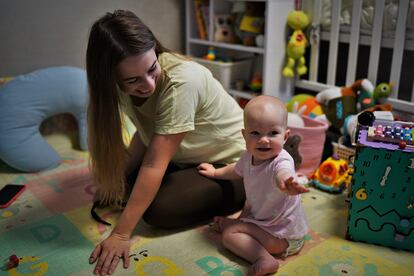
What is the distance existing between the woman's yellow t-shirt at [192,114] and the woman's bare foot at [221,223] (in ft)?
0.68

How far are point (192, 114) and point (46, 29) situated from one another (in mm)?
1233

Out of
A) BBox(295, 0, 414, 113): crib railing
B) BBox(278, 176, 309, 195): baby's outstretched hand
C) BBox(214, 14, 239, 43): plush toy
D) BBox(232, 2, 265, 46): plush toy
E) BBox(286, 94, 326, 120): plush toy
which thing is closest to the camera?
BBox(278, 176, 309, 195): baby's outstretched hand

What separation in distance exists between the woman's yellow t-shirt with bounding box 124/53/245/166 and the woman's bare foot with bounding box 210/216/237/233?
0.68ft

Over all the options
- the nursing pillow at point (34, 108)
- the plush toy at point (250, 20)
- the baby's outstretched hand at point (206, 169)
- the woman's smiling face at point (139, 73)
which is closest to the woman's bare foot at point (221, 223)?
the baby's outstretched hand at point (206, 169)

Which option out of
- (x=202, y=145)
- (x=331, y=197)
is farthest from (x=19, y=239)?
(x=331, y=197)

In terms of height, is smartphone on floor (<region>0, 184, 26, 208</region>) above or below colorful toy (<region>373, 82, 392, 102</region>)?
below

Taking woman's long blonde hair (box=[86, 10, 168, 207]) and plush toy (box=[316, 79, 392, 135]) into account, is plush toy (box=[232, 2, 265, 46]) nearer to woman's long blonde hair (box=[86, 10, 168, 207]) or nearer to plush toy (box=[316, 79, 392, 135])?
plush toy (box=[316, 79, 392, 135])

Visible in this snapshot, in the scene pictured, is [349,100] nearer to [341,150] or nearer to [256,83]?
[341,150]

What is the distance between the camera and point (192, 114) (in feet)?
3.92

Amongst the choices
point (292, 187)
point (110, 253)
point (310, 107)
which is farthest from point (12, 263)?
point (310, 107)

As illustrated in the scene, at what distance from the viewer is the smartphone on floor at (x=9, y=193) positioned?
1507 mm

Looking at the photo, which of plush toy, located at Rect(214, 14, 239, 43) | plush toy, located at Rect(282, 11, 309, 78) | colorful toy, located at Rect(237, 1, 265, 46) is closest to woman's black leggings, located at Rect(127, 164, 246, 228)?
plush toy, located at Rect(282, 11, 309, 78)

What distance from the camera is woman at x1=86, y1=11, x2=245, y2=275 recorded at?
3.60ft

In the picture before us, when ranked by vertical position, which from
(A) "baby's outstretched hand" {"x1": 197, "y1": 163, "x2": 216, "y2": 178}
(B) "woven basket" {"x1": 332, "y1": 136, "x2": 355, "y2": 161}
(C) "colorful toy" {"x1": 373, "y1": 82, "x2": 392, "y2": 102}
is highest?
(C) "colorful toy" {"x1": 373, "y1": 82, "x2": 392, "y2": 102}
